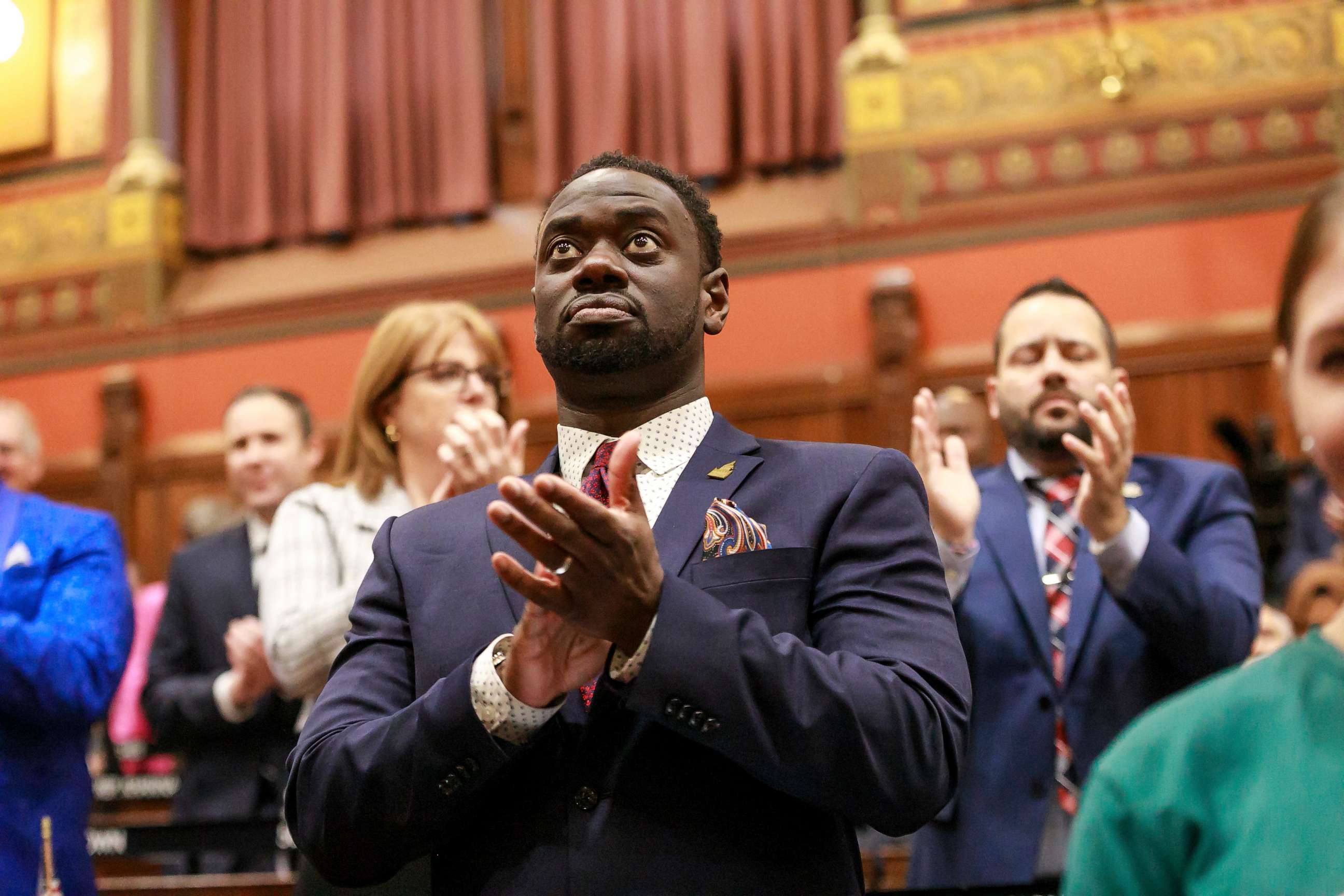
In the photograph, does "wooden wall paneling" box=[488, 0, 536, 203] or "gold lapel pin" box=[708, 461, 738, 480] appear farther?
"wooden wall paneling" box=[488, 0, 536, 203]

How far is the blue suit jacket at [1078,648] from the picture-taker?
1882 millimetres

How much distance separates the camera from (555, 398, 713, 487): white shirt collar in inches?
53.2

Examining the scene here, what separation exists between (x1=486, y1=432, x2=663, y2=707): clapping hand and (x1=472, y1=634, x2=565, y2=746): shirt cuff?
0.01 m

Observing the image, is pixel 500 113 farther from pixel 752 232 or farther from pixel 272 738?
pixel 272 738

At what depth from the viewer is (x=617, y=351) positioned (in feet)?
4.31

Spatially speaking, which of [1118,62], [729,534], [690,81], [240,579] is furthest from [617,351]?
[690,81]

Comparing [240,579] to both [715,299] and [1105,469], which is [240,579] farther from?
[1105,469]

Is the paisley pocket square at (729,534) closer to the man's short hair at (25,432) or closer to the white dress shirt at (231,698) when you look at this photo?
the white dress shirt at (231,698)

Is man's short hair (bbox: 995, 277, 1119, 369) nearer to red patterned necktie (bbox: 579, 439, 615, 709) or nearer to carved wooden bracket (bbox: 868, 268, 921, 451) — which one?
red patterned necktie (bbox: 579, 439, 615, 709)

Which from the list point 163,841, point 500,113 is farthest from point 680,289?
point 500,113

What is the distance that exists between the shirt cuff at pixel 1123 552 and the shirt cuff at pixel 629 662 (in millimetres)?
1027

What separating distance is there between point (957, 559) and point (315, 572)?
0.98 metres

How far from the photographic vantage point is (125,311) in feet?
20.0

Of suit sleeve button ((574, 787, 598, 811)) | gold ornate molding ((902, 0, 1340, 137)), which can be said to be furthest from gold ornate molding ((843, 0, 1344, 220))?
suit sleeve button ((574, 787, 598, 811))
